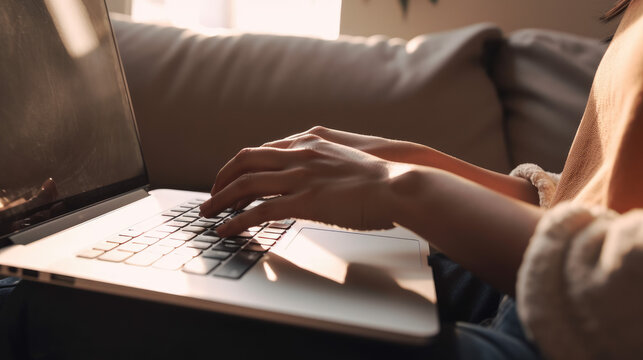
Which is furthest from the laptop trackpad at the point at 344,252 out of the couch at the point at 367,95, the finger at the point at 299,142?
the couch at the point at 367,95

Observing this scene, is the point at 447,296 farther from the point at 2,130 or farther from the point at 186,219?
the point at 2,130

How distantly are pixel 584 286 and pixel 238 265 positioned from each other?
27 centimetres

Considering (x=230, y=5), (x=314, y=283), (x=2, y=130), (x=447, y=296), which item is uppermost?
(x=230, y=5)

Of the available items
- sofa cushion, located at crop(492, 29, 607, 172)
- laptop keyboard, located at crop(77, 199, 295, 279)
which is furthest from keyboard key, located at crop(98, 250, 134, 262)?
sofa cushion, located at crop(492, 29, 607, 172)

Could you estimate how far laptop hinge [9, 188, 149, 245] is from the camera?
426mm

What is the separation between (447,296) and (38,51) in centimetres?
57

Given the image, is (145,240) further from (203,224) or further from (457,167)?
(457,167)

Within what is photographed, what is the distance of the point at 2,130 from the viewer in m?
0.43

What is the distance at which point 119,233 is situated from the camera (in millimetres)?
453

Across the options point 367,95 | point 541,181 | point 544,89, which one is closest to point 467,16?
point 544,89

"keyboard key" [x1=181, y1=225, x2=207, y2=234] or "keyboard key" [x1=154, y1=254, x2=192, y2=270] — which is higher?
"keyboard key" [x1=154, y1=254, x2=192, y2=270]

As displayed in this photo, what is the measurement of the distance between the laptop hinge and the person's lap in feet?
0.20

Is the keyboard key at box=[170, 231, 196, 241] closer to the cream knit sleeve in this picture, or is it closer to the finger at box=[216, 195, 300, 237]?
the finger at box=[216, 195, 300, 237]

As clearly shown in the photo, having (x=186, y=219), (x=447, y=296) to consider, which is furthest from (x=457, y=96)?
(x=186, y=219)
